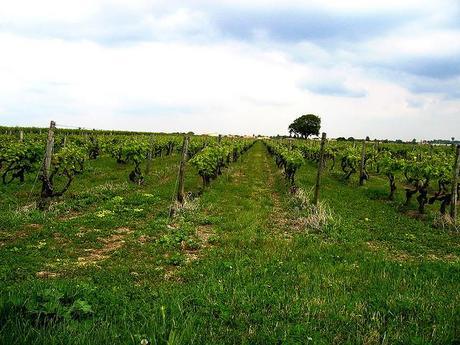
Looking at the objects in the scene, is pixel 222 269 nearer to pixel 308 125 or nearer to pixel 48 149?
pixel 48 149

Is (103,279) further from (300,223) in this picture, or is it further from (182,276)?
(300,223)

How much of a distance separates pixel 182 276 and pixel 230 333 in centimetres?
275

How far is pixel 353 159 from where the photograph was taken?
84.3ft

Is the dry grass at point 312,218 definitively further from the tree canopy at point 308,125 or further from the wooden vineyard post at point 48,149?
the tree canopy at point 308,125

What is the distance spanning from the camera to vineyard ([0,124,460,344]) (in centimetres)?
492

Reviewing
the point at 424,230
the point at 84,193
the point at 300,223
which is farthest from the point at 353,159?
the point at 84,193

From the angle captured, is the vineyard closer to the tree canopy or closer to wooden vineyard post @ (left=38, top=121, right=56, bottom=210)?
wooden vineyard post @ (left=38, top=121, right=56, bottom=210)

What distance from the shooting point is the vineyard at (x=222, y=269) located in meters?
4.92

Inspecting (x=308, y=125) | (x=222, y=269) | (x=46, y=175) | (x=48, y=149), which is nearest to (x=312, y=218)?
(x=222, y=269)

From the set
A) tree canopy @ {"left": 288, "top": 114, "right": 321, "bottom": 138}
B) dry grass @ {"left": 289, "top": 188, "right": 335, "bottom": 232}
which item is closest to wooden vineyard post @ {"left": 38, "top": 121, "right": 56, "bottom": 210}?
dry grass @ {"left": 289, "top": 188, "right": 335, "bottom": 232}

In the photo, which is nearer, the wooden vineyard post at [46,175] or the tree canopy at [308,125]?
the wooden vineyard post at [46,175]

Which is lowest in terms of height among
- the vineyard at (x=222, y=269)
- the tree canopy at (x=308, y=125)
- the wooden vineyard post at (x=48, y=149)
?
the vineyard at (x=222, y=269)

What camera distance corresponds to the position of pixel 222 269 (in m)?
7.91

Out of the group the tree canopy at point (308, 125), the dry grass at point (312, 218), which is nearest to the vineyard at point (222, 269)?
the dry grass at point (312, 218)
